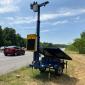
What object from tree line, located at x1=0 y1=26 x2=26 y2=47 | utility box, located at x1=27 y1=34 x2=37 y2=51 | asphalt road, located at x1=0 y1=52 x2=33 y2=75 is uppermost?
tree line, located at x1=0 y1=26 x2=26 y2=47

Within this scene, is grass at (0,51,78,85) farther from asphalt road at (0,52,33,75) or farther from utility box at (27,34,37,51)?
asphalt road at (0,52,33,75)

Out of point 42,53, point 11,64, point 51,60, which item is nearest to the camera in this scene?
point 51,60

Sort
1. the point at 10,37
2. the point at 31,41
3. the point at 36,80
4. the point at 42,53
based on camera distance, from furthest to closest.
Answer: the point at 10,37 → the point at 42,53 → the point at 31,41 → the point at 36,80

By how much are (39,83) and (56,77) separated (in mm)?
2264

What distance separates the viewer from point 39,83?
44.9ft

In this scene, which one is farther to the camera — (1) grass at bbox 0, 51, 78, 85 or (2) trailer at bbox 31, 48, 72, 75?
(2) trailer at bbox 31, 48, 72, 75

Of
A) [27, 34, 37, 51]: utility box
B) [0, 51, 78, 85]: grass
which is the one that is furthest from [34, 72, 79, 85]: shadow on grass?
[27, 34, 37, 51]: utility box

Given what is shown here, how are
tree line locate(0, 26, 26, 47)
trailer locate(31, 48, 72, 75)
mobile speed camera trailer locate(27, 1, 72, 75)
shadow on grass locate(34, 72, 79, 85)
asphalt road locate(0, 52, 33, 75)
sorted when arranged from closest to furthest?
shadow on grass locate(34, 72, 79, 85) → trailer locate(31, 48, 72, 75) → mobile speed camera trailer locate(27, 1, 72, 75) → asphalt road locate(0, 52, 33, 75) → tree line locate(0, 26, 26, 47)

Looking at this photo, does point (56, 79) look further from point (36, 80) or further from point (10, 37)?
point (10, 37)

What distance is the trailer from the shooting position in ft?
50.6

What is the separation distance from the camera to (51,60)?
52.1 feet

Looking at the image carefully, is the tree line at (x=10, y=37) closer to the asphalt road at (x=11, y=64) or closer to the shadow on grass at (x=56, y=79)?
the asphalt road at (x=11, y=64)

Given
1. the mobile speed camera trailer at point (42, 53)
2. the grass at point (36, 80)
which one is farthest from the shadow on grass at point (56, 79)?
the mobile speed camera trailer at point (42, 53)

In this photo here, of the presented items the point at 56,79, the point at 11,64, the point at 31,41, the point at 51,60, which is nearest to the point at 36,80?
the point at 56,79
